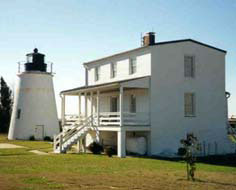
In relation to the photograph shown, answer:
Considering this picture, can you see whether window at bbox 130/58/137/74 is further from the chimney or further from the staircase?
the staircase

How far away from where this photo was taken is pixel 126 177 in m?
15.6

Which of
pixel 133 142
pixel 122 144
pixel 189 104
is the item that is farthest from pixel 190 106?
pixel 122 144

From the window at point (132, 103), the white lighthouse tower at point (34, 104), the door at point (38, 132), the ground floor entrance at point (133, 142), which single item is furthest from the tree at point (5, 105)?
the window at point (132, 103)

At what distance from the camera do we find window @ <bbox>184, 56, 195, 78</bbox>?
2827cm

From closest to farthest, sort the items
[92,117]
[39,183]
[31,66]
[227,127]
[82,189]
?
[82,189] → [39,183] → [92,117] → [227,127] → [31,66]

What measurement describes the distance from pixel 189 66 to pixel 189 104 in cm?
261

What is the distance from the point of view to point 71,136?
2811cm

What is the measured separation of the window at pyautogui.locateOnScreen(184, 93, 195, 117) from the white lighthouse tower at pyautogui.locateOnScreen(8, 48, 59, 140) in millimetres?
20465

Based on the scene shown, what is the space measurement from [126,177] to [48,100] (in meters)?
30.5

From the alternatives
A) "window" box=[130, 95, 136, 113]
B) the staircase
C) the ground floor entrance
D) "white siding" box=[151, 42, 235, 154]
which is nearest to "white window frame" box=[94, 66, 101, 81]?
"window" box=[130, 95, 136, 113]

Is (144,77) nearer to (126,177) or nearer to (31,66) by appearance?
(126,177)

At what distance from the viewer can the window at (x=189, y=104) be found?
28047 millimetres

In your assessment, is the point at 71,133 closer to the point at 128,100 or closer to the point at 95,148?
the point at 95,148

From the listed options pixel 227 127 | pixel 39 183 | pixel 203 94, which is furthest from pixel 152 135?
pixel 39 183
